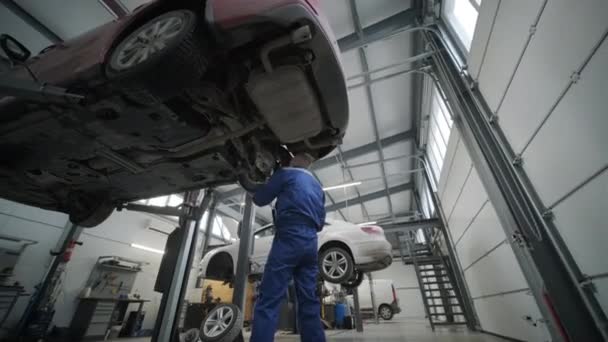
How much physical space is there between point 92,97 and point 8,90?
52cm

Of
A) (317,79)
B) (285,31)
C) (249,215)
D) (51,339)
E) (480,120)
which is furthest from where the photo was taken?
(51,339)

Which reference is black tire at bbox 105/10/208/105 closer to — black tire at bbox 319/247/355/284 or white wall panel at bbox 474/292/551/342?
white wall panel at bbox 474/292/551/342

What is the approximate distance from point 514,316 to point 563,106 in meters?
2.34

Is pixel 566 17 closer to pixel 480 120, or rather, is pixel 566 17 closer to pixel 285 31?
pixel 480 120

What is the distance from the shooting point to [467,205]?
3.50m

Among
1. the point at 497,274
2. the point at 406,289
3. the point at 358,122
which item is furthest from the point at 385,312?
the point at 497,274

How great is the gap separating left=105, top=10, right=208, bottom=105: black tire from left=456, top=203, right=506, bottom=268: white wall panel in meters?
3.16

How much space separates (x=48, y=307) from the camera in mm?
4164

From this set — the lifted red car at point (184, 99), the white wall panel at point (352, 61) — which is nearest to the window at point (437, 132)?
the white wall panel at point (352, 61)

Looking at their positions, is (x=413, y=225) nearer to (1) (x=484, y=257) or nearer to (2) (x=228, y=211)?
(1) (x=484, y=257)

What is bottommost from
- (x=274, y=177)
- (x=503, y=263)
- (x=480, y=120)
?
(x=503, y=263)

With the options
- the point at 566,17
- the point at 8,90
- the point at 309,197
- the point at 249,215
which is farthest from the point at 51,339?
the point at 566,17

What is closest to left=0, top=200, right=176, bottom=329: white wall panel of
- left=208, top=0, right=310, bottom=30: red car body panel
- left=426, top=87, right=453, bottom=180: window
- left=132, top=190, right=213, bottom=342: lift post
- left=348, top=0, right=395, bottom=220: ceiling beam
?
left=132, top=190, right=213, bottom=342: lift post

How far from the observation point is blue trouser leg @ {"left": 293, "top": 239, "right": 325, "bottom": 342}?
4.57 ft
